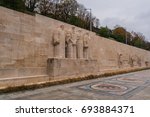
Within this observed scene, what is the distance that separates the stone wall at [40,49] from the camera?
288 inches

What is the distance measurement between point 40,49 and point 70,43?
219 cm

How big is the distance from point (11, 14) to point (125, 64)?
14.7m

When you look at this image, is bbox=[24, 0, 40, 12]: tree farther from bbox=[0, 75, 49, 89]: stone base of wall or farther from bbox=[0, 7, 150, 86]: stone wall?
bbox=[0, 75, 49, 89]: stone base of wall

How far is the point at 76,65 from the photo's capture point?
10.8m

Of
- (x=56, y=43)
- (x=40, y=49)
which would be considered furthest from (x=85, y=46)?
(x=40, y=49)

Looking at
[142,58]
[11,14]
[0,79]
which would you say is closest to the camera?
[0,79]

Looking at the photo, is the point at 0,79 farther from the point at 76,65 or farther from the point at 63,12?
the point at 63,12

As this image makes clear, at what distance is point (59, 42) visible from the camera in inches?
386

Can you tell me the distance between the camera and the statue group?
31.9 feet

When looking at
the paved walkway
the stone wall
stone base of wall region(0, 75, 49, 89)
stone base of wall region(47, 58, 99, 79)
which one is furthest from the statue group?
the paved walkway

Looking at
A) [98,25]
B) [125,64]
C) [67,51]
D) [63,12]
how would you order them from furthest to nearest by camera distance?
[98,25] < [63,12] < [125,64] < [67,51]

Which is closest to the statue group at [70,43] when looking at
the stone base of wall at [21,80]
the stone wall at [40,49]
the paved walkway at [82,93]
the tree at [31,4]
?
the stone wall at [40,49]

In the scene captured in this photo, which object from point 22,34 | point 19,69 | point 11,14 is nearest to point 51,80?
point 19,69

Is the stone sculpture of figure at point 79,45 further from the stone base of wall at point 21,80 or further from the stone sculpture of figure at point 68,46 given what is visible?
the stone base of wall at point 21,80
